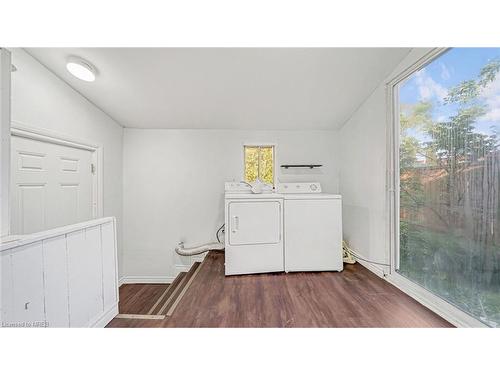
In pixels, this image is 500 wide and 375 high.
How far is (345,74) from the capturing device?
6.53 ft

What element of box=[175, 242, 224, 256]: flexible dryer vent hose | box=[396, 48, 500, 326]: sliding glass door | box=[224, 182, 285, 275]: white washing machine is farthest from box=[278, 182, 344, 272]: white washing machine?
box=[175, 242, 224, 256]: flexible dryer vent hose

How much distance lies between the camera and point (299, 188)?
117 inches

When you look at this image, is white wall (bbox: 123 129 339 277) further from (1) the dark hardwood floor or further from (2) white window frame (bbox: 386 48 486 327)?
(2) white window frame (bbox: 386 48 486 327)

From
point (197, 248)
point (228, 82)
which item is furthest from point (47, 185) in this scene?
point (228, 82)

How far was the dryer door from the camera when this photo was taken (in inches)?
89.0

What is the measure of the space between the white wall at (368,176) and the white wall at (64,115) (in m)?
3.47

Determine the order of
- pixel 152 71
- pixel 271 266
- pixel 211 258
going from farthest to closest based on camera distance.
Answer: pixel 211 258, pixel 271 266, pixel 152 71

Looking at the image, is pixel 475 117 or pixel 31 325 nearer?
pixel 31 325

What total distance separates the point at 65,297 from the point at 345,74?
10.1 feet

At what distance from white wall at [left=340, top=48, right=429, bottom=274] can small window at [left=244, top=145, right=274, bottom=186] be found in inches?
46.4
